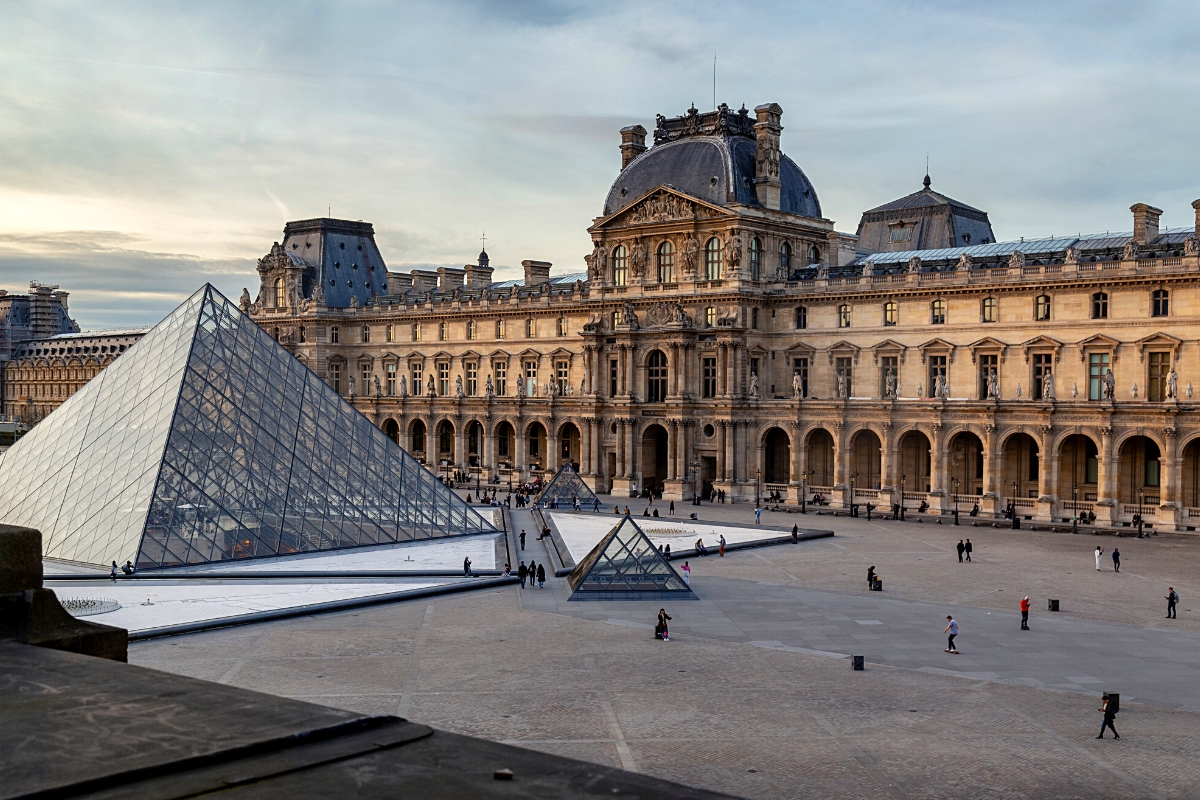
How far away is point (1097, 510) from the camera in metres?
49.5

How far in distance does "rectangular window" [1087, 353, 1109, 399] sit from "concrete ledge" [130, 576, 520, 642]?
28941 mm

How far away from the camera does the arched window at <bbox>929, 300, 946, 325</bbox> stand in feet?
184

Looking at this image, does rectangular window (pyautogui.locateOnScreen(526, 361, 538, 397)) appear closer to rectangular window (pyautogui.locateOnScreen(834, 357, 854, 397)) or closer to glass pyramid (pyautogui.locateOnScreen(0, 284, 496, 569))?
rectangular window (pyautogui.locateOnScreen(834, 357, 854, 397))

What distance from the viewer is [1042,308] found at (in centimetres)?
5275

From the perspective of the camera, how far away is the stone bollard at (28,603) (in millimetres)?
7984

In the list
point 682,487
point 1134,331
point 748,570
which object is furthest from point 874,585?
point 682,487

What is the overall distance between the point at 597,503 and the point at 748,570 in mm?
18926

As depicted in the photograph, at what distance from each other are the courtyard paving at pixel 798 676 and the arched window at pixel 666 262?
2927 centimetres

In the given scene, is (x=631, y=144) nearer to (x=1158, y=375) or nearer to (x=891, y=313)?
(x=891, y=313)

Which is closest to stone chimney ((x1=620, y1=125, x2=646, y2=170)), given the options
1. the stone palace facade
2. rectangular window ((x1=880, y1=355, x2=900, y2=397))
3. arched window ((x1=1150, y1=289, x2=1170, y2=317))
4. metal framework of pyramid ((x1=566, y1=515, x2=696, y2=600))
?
the stone palace facade

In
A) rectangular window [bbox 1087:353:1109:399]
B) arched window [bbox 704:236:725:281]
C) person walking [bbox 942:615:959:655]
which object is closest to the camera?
person walking [bbox 942:615:959:655]

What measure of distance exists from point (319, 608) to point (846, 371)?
117 feet

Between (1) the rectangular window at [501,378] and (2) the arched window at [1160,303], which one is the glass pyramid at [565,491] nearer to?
(1) the rectangular window at [501,378]

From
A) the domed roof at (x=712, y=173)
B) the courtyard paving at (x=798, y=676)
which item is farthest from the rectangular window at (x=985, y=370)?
the courtyard paving at (x=798, y=676)
